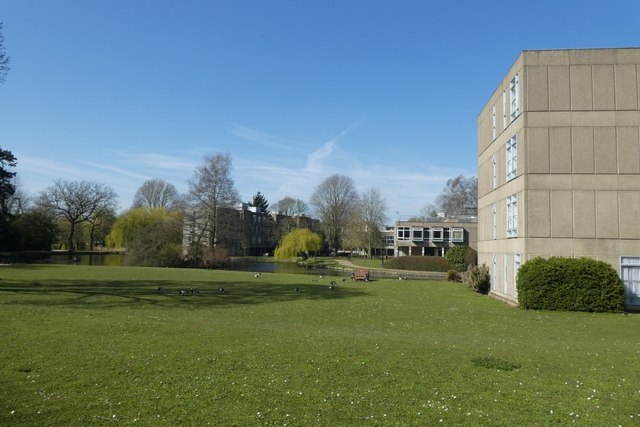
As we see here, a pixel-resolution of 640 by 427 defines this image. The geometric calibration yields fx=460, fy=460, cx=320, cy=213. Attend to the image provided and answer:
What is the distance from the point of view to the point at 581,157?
22.0 m

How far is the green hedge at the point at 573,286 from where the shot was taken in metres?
19.9

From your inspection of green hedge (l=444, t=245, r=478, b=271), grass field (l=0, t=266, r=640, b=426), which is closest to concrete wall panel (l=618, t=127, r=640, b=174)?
grass field (l=0, t=266, r=640, b=426)

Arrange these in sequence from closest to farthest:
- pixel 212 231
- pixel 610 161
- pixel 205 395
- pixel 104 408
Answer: pixel 104 408 → pixel 205 395 → pixel 610 161 → pixel 212 231

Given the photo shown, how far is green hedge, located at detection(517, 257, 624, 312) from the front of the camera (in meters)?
19.9

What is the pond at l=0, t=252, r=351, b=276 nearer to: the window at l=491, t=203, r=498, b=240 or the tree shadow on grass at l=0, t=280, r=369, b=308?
the tree shadow on grass at l=0, t=280, r=369, b=308

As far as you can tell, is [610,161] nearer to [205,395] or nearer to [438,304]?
[438,304]

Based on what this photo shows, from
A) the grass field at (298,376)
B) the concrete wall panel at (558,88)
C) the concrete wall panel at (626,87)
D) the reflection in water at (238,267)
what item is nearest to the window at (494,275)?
the concrete wall panel at (558,88)

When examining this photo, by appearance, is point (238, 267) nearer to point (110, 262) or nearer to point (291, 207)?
point (110, 262)

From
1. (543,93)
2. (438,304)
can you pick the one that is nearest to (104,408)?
(438,304)

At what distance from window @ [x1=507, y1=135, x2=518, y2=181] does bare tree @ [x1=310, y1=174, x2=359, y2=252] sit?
68.2 m

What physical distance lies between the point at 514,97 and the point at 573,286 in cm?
1039

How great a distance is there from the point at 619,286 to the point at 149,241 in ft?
159

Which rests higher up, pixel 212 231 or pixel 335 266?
pixel 212 231

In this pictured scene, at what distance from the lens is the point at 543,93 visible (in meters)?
22.5
